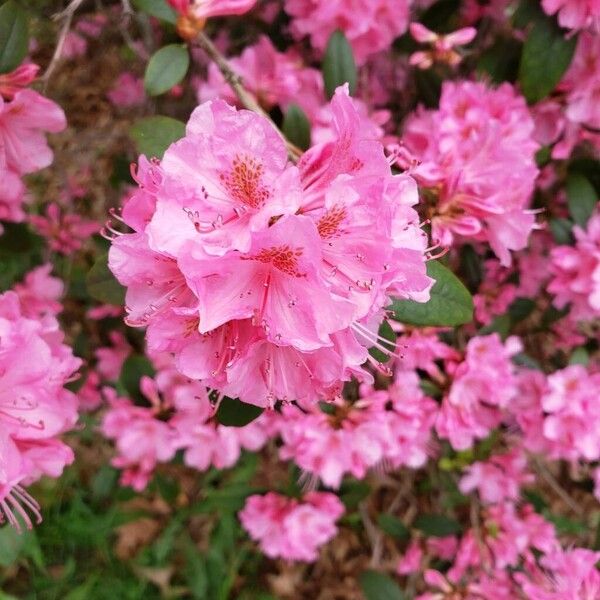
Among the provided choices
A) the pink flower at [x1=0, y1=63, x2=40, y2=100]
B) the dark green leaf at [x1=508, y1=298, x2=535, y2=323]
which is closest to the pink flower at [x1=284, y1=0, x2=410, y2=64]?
the pink flower at [x1=0, y1=63, x2=40, y2=100]

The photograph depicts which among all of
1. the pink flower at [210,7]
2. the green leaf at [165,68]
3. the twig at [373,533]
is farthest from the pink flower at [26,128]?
the twig at [373,533]

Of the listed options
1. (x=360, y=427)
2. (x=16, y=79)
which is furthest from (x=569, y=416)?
(x=16, y=79)

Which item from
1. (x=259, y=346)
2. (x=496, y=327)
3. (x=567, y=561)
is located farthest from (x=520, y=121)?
(x=567, y=561)

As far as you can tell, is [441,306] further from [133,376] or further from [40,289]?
[40,289]

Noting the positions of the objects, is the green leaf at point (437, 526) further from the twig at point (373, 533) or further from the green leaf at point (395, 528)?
the twig at point (373, 533)

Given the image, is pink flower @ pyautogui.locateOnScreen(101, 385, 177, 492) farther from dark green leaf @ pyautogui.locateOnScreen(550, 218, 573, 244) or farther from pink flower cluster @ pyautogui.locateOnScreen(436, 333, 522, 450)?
dark green leaf @ pyautogui.locateOnScreen(550, 218, 573, 244)

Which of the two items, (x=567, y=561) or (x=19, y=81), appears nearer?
(x=19, y=81)

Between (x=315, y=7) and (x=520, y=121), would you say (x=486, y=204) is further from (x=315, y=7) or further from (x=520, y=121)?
(x=315, y=7)
